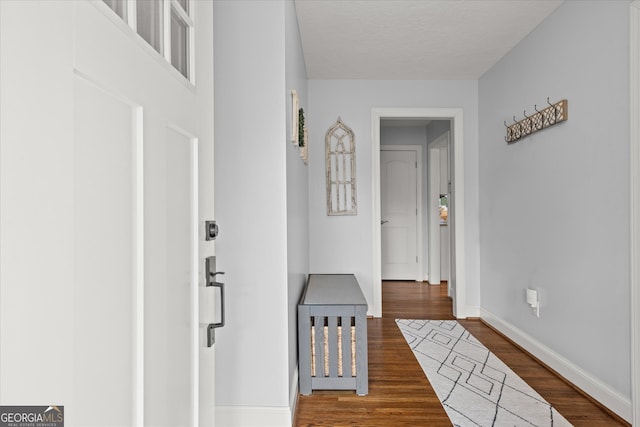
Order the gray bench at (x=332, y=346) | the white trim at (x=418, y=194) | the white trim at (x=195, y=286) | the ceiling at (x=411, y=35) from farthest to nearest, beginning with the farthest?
the white trim at (x=418, y=194) < the ceiling at (x=411, y=35) < the gray bench at (x=332, y=346) < the white trim at (x=195, y=286)

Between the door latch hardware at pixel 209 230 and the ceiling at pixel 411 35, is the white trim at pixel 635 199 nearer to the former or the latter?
the ceiling at pixel 411 35

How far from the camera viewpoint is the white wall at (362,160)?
4543mm

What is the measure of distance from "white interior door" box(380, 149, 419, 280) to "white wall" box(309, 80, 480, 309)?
2.33 metres

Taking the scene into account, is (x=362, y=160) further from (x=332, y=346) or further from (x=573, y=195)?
(x=332, y=346)

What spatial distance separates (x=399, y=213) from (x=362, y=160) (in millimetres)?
2563

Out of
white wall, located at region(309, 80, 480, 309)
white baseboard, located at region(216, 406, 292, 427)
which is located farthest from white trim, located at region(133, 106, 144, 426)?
white wall, located at region(309, 80, 480, 309)

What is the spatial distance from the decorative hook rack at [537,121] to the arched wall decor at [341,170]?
1.54m

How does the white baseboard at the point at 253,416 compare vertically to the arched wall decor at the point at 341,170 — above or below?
below

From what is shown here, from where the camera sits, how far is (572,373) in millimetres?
2799

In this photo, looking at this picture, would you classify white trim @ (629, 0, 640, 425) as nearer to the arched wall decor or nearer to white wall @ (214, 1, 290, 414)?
→ white wall @ (214, 1, 290, 414)

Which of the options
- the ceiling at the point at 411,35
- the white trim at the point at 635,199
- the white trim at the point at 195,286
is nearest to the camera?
the white trim at the point at 195,286

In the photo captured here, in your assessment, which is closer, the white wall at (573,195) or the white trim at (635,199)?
the white trim at (635,199)

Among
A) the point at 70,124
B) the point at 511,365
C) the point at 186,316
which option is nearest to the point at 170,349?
the point at 186,316

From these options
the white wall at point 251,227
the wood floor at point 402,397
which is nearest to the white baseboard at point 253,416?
the white wall at point 251,227
